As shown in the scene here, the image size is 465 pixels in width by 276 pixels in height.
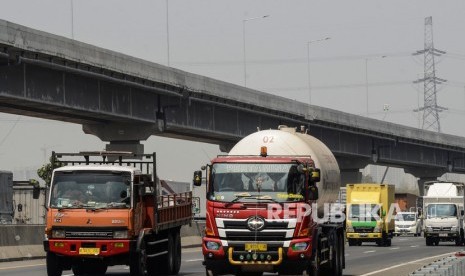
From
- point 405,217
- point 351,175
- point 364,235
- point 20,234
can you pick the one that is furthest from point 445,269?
point 351,175

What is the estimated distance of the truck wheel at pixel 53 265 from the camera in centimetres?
2495

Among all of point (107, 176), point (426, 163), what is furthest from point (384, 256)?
point (426, 163)

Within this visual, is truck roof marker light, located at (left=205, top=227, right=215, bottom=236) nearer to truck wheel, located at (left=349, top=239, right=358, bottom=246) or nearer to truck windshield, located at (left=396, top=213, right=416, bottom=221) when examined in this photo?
truck wheel, located at (left=349, top=239, right=358, bottom=246)

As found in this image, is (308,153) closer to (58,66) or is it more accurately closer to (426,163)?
(58,66)

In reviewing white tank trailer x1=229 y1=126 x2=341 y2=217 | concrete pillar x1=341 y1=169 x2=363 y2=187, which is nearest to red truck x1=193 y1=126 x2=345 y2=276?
white tank trailer x1=229 y1=126 x2=341 y2=217

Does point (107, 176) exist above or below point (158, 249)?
above

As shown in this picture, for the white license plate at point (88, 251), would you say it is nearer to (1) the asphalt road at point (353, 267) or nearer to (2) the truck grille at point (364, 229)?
(1) the asphalt road at point (353, 267)

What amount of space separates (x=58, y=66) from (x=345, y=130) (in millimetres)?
44243

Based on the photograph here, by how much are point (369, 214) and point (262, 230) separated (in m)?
34.0

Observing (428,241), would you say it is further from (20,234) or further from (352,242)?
(20,234)

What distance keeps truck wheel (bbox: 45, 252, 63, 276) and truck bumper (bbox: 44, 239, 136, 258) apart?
0.27m

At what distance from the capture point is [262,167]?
2358cm

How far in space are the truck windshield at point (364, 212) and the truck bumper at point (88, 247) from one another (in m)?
32.7

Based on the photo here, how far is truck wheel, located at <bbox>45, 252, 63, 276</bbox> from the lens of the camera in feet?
81.9
